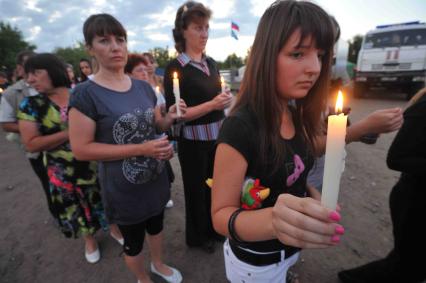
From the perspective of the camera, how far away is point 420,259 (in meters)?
1.68

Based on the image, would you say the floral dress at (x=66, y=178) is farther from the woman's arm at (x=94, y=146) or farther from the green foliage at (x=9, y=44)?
the green foliage at (x=9, y=44)

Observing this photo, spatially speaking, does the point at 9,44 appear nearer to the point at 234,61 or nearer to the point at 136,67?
the point at 234,61

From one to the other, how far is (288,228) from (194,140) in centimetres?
171

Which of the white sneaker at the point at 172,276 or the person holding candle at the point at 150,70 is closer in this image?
the white sneaker at the point at 172,276

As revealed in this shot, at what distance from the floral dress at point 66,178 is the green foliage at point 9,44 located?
38.2 meters

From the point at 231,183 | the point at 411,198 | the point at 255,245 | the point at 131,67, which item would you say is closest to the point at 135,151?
the point at 231,183

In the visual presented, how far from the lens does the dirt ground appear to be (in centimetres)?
246

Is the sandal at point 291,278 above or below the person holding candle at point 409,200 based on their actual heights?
below

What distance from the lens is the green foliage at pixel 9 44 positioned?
102ft

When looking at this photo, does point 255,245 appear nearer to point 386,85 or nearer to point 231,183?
point 231,183

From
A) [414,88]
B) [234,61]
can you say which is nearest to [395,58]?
[414,88]

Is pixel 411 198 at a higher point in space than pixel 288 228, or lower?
lower

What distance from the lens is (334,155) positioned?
18.4 inches

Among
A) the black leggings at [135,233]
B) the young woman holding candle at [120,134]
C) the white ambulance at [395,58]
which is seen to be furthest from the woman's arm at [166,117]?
the white ambulance at [395,58]
